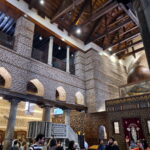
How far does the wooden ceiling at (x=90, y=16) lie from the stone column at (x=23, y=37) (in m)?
1.42

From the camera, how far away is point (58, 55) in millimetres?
17250

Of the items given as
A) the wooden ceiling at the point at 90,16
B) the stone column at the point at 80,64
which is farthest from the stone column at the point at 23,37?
the stone column at the point at 80,64

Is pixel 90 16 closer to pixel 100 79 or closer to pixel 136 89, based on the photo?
pixel 100 79

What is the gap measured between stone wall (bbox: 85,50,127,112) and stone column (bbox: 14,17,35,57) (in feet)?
21.3

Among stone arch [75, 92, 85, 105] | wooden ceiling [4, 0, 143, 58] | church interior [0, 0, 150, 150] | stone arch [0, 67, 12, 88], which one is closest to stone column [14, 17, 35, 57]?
church interior [0, 0, 150, 150]

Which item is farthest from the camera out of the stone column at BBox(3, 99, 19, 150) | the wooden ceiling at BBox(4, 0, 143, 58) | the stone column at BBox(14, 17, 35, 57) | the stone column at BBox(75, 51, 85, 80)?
the stone column at BBox(75, 51, 85, 80)

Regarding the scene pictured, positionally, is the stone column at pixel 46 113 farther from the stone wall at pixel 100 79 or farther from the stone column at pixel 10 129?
the stone wall at pixel 100 79

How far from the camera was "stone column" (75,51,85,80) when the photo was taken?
48.0ft

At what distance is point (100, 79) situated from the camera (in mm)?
14898

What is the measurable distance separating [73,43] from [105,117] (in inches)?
296

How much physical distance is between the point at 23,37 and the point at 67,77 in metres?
4.81

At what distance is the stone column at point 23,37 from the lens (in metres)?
10.1

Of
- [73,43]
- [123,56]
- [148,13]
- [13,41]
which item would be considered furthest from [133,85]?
[148,13]

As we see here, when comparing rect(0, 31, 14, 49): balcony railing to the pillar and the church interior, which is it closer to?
the church interior
